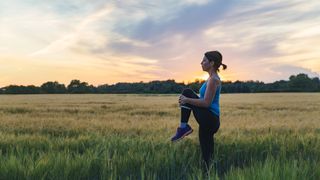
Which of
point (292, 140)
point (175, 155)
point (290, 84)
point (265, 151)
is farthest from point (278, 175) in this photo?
point (290, 84)

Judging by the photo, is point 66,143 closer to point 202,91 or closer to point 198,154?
point 198,154

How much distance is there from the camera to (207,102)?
17.0ft

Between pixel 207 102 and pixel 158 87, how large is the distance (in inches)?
2894

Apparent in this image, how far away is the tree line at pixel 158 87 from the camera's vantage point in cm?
7931

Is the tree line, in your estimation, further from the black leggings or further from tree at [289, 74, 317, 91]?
the black leggings

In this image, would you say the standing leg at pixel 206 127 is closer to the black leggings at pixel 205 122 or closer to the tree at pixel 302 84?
the black leggings at pixel 205 122

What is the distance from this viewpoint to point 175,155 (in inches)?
231

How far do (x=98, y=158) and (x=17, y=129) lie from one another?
615cm

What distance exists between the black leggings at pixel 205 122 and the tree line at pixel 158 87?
66261 mm

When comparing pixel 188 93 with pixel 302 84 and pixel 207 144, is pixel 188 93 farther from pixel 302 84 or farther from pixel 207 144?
pixel 302 84

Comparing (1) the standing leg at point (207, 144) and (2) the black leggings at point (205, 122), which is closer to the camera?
(2) the black leggings at point (205, 122)

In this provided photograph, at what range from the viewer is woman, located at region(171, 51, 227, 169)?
17.1 ft

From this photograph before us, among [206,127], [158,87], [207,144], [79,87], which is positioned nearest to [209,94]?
[206,127]

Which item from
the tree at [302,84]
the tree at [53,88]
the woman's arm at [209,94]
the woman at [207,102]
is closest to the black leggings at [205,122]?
the woman at [207,102]
